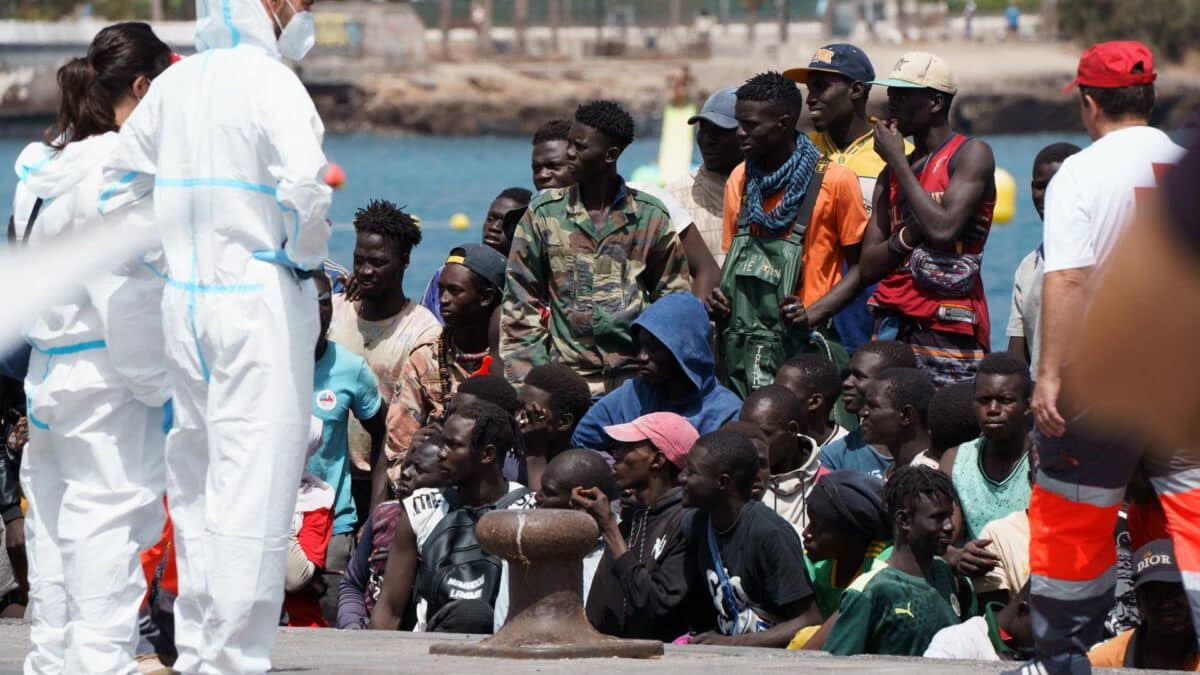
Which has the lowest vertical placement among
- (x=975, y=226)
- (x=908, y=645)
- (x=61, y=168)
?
(x=908, y=645)

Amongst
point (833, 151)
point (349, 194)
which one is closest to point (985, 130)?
point (349, 194)

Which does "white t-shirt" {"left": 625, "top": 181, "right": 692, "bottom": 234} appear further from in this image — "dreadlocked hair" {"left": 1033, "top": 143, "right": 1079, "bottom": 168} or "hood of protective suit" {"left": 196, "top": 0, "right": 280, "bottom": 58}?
"hood of protective suit" {"left": 196, "top": 0, "right": 280, "bottom": 58}

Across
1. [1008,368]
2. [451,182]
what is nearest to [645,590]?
[1008,368]

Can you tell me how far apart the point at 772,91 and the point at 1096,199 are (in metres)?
3.57

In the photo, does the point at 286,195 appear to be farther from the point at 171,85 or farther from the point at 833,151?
the point at 833,151

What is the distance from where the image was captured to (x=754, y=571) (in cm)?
795

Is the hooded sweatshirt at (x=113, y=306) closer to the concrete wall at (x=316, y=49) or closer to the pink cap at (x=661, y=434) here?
the pink cap at (x=661, y=434)

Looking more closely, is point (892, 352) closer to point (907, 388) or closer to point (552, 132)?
point (907, 388)

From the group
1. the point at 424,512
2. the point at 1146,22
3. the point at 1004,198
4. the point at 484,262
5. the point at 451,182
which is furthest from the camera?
the point at 1146,22

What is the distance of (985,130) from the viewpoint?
289ft

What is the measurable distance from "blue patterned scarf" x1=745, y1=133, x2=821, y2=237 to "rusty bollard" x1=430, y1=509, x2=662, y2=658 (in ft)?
8.03

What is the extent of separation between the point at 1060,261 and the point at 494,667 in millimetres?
2417

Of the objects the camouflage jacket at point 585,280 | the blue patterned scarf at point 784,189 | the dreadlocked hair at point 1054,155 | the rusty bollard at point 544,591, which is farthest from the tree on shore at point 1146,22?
the rusty bollard at point 544,591

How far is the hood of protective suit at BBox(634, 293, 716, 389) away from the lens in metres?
9.10
